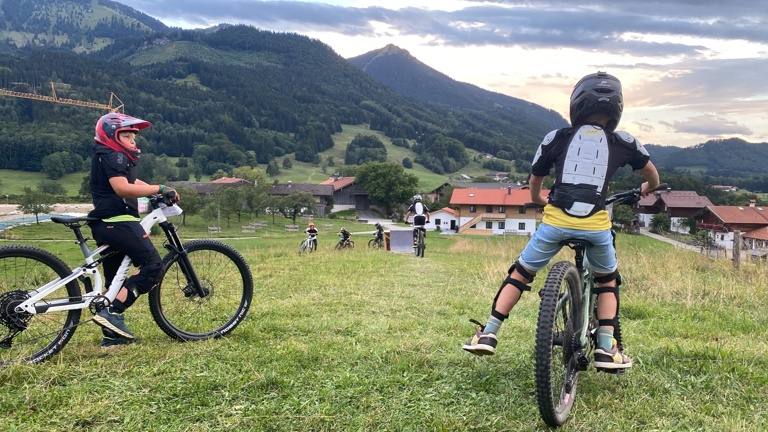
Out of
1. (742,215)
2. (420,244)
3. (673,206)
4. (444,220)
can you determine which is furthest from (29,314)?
(673,206)

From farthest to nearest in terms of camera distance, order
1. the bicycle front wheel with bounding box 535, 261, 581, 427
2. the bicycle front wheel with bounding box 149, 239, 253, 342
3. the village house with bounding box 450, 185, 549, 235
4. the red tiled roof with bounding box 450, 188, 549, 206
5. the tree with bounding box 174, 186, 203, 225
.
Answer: the red tiled roof with bounding box 450, 188, 549, 206, the village house with bounding box 450, 185, 549, 235, the tree with bounding box 174, 186, 203, 225, the bicycle front wheel with bounding box 149, 239, 253, 342, the bicycle front wheel with bounding box 535, 261, 581, 427

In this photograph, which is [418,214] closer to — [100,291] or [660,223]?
[100,291]

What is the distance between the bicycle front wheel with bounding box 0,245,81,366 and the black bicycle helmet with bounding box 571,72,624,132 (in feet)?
14.8

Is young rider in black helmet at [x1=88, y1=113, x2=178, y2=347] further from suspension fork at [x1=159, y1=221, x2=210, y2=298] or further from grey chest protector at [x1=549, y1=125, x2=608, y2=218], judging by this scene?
grey chest protector at [x1=549, y1=125, x2=608, y2=218]

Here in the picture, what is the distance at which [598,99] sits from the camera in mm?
3512

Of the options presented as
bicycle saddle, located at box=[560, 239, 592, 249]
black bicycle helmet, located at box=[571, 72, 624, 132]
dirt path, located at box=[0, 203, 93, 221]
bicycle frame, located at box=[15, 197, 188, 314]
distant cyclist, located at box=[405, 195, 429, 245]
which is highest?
black bicycle helmet, located at box=[571, 72, 624, 132]

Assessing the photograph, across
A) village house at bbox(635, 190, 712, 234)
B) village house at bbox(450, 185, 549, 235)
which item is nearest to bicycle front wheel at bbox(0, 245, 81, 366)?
village house at bbox(450, 185, 549, 235)

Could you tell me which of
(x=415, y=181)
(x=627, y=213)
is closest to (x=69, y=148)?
(x=415, y=181)

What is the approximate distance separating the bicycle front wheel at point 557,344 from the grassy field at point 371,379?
145 mm

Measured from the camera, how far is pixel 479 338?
3.47 m

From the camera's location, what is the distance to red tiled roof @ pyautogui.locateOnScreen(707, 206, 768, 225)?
174 ft

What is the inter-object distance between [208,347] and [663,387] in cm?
376

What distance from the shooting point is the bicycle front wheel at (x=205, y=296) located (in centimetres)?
459

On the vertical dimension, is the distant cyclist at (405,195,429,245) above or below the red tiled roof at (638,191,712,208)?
above
